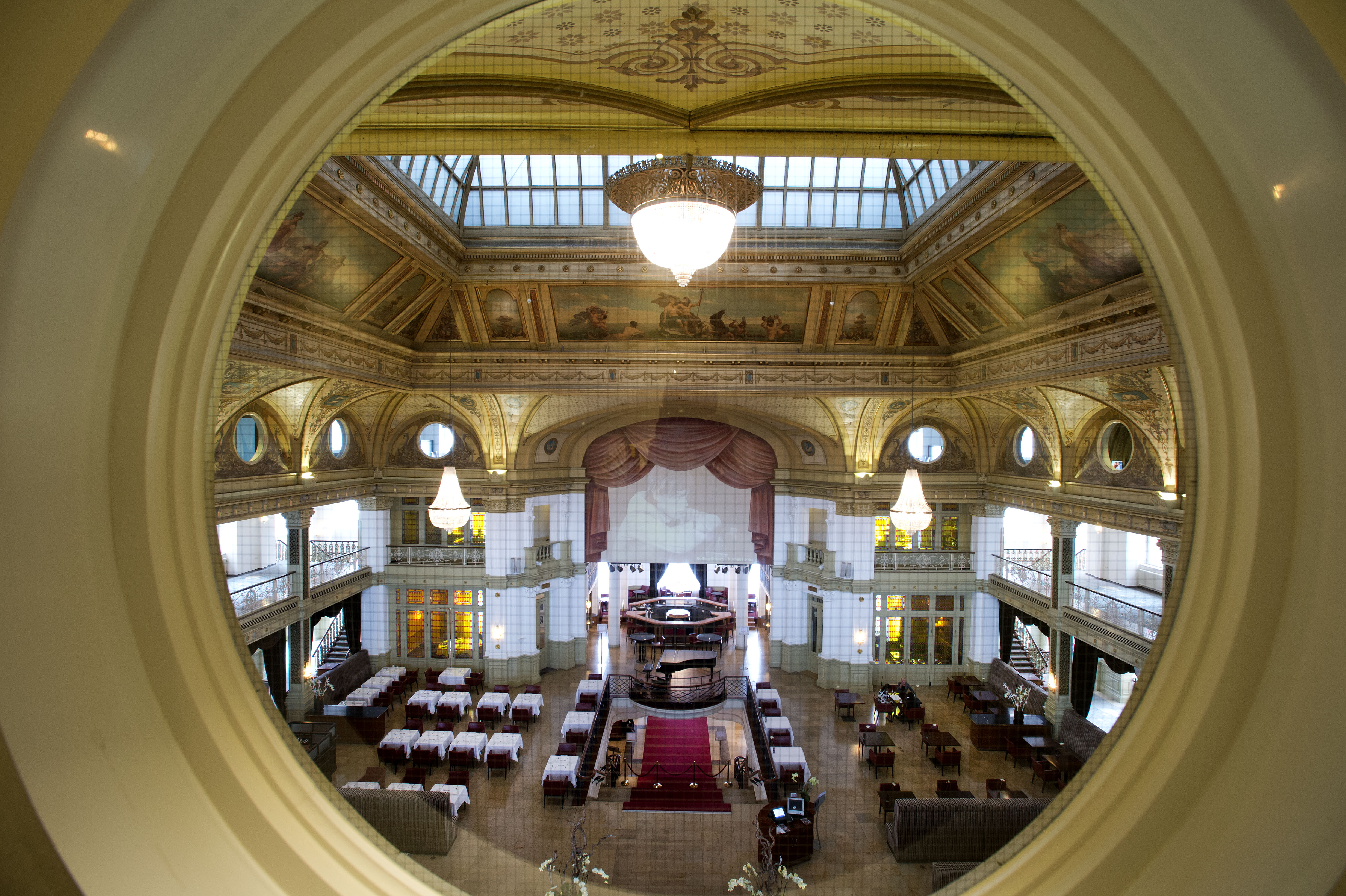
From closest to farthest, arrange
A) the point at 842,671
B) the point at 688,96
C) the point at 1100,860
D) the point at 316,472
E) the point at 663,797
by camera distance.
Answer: the point at 1100,860, the point at 688,96, the point at 663,797, the point at 316,472, the point at 842,671

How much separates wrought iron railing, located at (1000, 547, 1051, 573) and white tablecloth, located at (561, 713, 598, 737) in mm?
6627

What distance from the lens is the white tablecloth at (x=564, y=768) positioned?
657cm

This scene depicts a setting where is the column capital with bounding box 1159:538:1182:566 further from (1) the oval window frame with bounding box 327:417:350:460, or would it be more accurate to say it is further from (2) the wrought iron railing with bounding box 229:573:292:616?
(1) the oval window frame with bounding box 327:417:350:460

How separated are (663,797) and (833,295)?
18.9ft

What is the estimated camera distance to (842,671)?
9938 millimetres

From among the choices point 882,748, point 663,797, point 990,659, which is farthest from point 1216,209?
point 990,659

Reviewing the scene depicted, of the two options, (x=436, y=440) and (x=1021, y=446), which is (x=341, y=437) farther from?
(x=1021, y=446)

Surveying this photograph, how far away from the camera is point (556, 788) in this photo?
650cm

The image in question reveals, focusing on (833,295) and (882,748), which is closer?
(833,295)

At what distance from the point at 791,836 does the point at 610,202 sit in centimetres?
606

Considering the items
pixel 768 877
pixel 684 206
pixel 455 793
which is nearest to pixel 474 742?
pixel 455 793

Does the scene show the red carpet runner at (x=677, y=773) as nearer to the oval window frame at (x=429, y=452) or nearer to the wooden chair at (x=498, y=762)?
the wooden chair at (x=498, y=762)

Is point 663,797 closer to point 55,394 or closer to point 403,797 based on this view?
point 403,797

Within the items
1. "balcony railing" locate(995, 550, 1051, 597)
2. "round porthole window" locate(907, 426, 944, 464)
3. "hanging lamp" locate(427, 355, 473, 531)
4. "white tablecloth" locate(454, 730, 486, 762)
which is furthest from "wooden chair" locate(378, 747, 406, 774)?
"balcony railing" locate(995, 550, 1051, 597)
